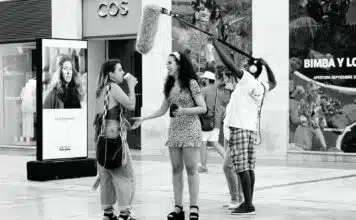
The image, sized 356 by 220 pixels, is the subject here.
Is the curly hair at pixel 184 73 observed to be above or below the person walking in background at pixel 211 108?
above

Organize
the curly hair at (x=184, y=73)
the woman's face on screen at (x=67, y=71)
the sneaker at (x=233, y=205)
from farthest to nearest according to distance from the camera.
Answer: the woman's face on screen at (x=67, y=71) < the sneaker at (x=233, y=205) < the curly hair at (x=184, y=73)

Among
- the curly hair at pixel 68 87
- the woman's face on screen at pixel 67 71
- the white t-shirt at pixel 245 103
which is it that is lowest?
the white t-shirt at pixel 245 103

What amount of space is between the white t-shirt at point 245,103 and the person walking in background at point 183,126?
55 cm

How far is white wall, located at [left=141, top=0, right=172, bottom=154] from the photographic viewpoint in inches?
779

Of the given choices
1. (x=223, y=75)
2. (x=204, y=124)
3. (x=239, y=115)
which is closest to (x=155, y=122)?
(x=223, y=75)

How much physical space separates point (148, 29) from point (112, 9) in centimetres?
1225

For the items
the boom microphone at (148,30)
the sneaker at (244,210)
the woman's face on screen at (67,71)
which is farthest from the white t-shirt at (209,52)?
the sneaker at (244,210)

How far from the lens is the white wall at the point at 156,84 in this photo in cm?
1980

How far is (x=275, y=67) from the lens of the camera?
17.9 meters

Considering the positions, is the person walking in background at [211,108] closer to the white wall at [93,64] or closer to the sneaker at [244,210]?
the sneaker at [244,210]

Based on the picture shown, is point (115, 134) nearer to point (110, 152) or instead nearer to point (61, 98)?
point (110, 152)

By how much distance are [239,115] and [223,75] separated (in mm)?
9113

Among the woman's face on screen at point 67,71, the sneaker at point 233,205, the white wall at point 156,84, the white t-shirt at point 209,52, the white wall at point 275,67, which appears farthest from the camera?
the white wall at point 156,84

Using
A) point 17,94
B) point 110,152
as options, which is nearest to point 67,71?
point 110,152
